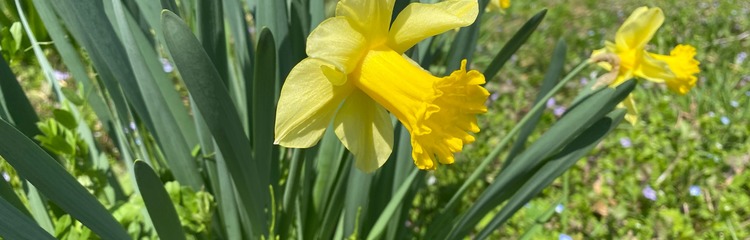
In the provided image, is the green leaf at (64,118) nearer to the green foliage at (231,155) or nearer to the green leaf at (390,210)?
the green foliage at (231,155)

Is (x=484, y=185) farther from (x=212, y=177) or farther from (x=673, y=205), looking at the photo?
(x=212, y=177)

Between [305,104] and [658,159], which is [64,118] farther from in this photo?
[658,159]

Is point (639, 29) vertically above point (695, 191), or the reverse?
point (639, 29)

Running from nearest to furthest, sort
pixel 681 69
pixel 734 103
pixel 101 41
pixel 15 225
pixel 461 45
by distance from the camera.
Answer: pixel 15 225
pixel 101 41
pixel 461 45
pixel 681 69
pixel 734 103

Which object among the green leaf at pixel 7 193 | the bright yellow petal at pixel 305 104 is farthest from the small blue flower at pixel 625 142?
the green leaf at pixel 7 193

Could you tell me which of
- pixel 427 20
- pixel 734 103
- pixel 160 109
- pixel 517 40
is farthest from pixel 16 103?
pixel 734 103

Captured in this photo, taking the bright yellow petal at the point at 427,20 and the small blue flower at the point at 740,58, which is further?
the small blue flower at the point at 740,58
